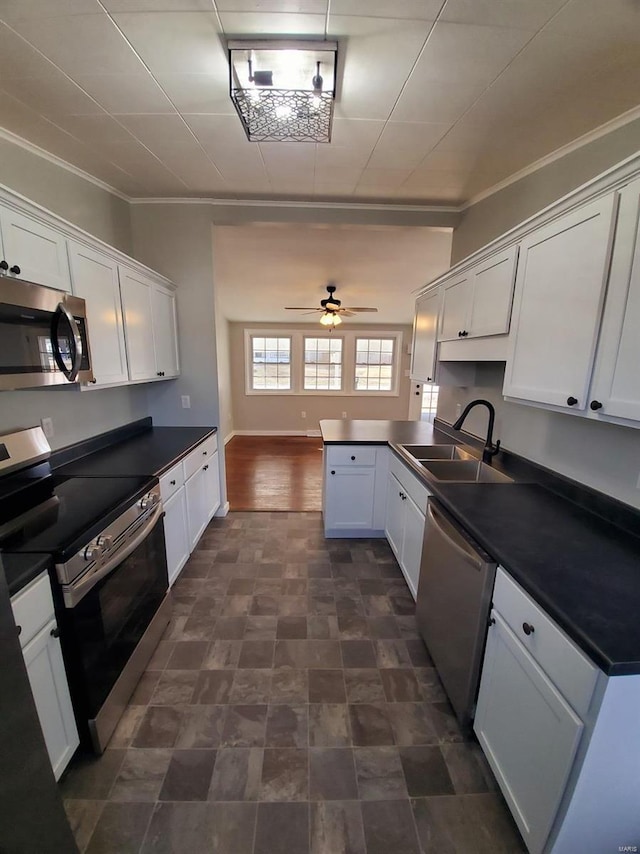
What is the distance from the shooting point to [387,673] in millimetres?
1705

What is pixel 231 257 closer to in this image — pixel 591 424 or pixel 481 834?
pixel 591 424

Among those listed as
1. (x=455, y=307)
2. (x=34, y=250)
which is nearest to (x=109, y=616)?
(x=34, y=250)

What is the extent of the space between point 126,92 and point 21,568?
211 centimetres

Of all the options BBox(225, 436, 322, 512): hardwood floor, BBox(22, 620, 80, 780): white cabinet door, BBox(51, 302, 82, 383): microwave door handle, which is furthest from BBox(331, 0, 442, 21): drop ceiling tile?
BBox(225, 436, 322, 512): hardwood floor

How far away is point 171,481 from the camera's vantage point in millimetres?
2168

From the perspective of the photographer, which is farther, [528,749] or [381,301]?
[381,301]

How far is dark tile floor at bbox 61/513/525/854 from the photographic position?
1128 mm

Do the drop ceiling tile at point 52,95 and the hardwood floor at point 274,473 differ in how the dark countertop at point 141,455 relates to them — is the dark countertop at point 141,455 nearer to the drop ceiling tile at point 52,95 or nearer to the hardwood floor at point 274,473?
the hardwood floor at point 274,473

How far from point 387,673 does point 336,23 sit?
9.21 ft

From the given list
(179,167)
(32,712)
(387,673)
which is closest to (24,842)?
(32,712)

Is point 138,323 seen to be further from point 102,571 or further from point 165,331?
point 102,571

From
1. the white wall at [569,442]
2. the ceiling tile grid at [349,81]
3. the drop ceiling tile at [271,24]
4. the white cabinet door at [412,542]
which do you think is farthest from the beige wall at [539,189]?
the white cabinet door at [412,542]

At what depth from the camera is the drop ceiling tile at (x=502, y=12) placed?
1140mm

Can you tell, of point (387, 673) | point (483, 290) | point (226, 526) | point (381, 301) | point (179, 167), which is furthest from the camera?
point (381, 301)
